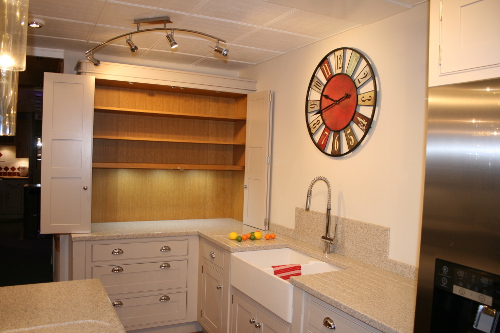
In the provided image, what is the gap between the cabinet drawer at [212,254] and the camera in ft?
11.2

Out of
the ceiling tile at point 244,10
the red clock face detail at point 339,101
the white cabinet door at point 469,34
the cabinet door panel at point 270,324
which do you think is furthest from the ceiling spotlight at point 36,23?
the white cabinet door at point 469,34

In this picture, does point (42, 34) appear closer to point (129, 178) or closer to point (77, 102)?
point (77, 102)

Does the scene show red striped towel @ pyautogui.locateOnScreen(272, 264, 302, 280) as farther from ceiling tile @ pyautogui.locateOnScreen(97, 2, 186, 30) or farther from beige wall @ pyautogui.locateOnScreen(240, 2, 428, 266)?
ceiling tile @ pyautogui.locateOnScreen(97, 2, 186, 30)

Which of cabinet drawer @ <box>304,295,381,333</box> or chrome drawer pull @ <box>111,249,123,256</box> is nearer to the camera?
cabinet drawer @ <box>304,295,381,333</box>

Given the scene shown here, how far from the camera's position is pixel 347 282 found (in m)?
2.38

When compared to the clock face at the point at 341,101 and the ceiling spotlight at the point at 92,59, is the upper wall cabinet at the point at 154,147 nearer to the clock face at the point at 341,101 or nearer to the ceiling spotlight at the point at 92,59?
the ceiling spotlight at the point at 92,59

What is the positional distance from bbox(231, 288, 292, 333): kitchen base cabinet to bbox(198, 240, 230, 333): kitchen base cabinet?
0.15m

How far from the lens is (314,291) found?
222 cm

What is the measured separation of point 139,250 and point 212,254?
65cm

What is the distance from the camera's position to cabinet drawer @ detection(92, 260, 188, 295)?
359cm

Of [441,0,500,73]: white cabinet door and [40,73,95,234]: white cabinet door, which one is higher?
[441,0,500,73]: white cabinet door

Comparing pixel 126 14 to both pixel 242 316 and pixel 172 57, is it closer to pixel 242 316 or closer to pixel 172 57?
pixel 172 57

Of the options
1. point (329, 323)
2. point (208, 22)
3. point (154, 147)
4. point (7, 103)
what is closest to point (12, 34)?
point (7, 103)

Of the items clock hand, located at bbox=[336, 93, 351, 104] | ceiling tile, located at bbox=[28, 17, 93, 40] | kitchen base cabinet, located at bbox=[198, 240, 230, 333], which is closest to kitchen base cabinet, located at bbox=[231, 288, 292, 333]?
kitchen base cabinet, located at bbox=[198, 240, 230, 333]
